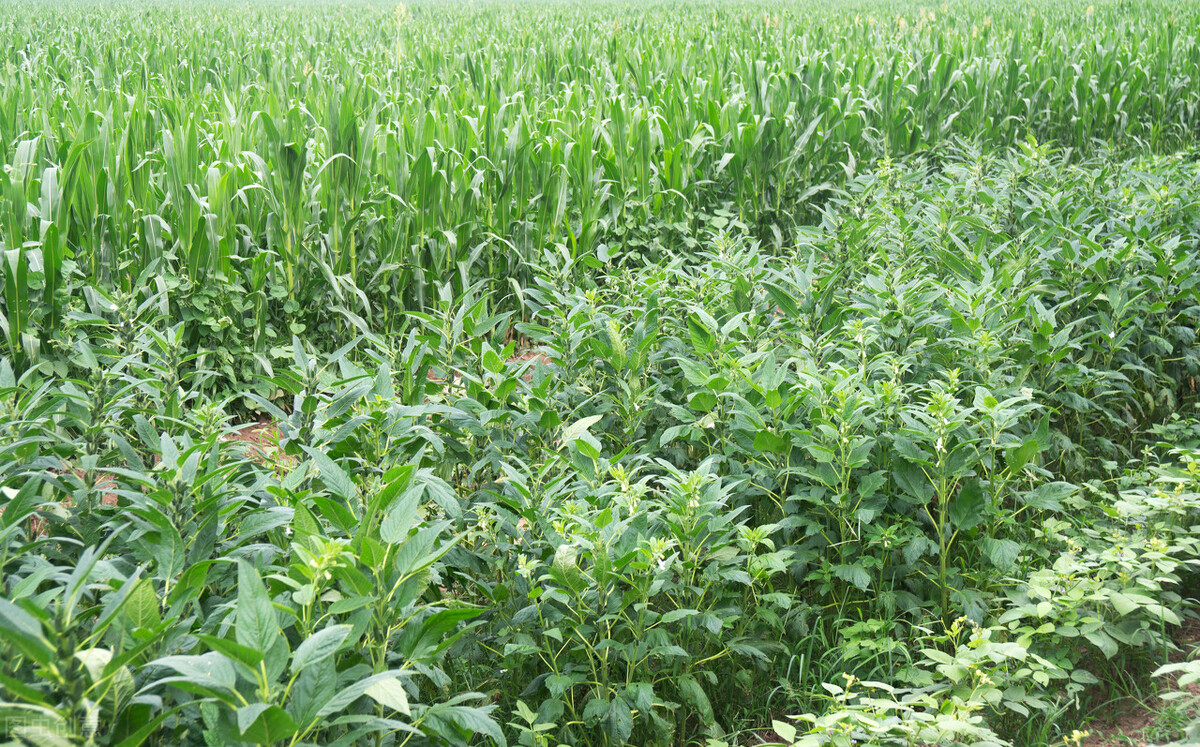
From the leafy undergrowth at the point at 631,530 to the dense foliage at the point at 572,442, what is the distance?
14 mm

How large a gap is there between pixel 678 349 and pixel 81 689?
216 centimetres

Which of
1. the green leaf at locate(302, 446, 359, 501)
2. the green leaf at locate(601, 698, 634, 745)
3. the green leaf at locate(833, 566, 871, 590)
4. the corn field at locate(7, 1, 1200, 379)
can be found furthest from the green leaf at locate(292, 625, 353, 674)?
the corn field at locate(7, 1, 1200, 379)

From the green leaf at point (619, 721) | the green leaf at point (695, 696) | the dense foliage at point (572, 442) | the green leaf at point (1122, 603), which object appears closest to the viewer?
the dense foliage at point (572, 442)

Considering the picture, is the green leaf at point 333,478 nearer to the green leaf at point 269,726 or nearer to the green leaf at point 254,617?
the green leaf at point 254,617

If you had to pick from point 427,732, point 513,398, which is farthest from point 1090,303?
point 427,732

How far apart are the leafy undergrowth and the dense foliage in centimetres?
1

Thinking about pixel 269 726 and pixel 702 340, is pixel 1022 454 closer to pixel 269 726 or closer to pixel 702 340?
pixel 702 340

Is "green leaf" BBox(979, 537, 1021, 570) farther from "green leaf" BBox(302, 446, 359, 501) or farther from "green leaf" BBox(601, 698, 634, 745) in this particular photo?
"green leaf" BBox(302, 446, 359, 501)

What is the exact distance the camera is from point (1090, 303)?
341cm

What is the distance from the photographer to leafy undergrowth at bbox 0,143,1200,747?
4.53 feet

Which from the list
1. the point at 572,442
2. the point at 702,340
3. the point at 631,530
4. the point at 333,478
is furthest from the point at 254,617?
the point at 702,340

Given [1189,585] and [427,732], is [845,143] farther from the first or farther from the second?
[427,732]

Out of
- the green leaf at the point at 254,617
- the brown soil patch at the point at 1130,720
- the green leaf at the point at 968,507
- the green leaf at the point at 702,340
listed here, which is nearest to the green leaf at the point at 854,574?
the green leaf at the point at 968,507

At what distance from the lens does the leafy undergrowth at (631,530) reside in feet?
4.53
